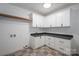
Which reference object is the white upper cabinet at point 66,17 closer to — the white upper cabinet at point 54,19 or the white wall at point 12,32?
the white upper cabinet at point 54,19

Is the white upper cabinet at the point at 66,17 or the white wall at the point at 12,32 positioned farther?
the white upper cabinet at the point at 66,17

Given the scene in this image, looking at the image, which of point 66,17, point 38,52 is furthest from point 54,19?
point 38,52

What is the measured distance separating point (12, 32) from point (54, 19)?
28.7 inches

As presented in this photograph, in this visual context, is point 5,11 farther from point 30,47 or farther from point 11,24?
point 30,47

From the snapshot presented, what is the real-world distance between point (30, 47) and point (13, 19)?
1.73 feet

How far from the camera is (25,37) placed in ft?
3.19

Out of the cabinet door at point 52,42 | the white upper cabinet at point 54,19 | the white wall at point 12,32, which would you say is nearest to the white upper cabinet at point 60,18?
the white upper cabinet at point 54,19

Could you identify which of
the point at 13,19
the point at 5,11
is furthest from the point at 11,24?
the point at 5,11

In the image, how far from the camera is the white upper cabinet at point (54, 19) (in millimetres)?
963

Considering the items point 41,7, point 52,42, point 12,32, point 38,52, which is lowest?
point 38,52

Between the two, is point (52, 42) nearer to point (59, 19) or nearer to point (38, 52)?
point (38, 52)

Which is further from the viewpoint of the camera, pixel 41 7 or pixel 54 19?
pixel 54 19

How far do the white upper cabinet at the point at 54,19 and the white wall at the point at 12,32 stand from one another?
20cm

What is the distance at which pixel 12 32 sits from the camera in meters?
0.90
